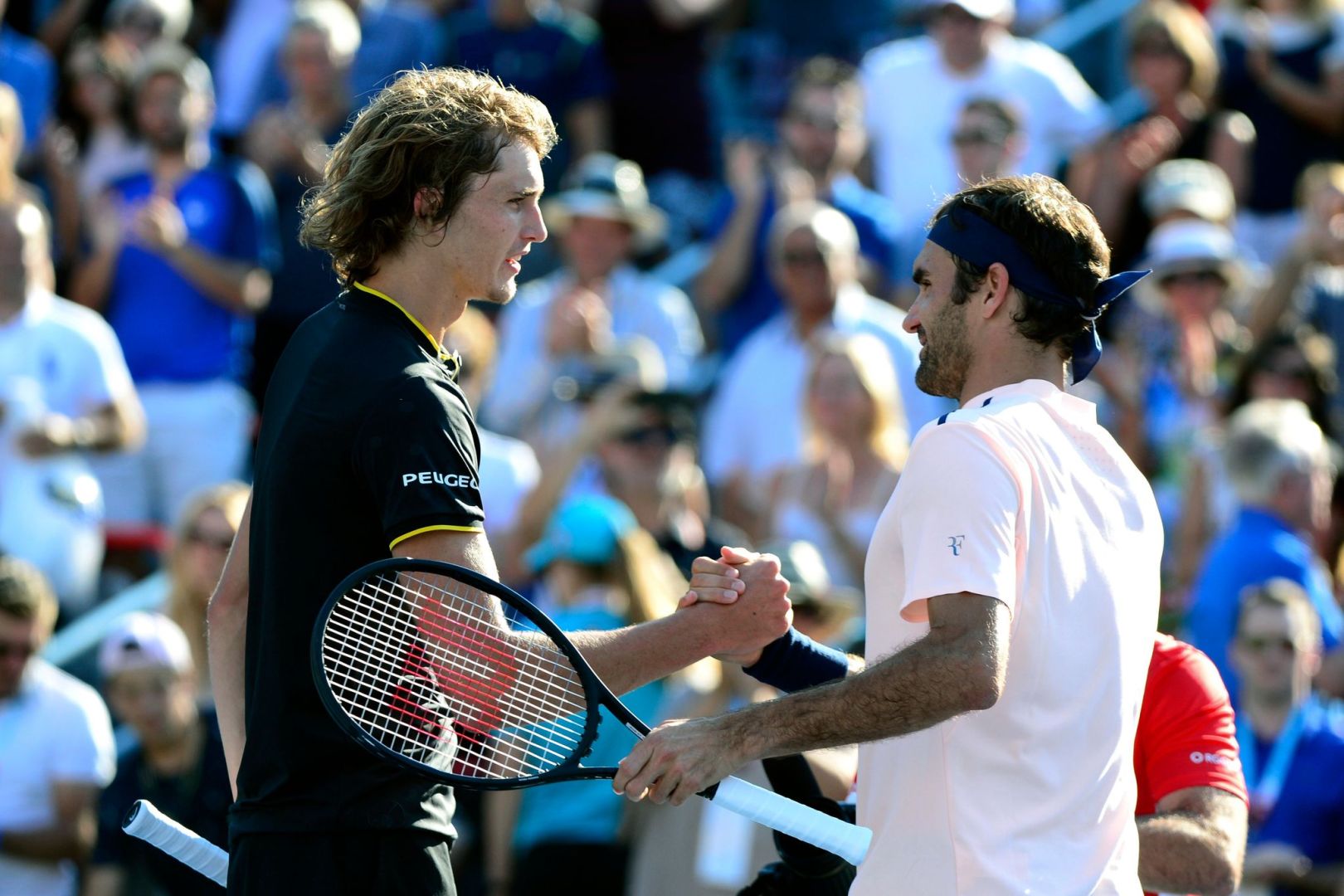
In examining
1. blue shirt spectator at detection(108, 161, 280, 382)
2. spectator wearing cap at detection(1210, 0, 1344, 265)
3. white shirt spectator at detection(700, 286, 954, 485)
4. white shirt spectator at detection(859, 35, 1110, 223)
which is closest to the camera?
white shirt spectator at detection(700, 286, 954, 485)

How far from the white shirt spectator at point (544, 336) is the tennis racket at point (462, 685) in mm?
5471

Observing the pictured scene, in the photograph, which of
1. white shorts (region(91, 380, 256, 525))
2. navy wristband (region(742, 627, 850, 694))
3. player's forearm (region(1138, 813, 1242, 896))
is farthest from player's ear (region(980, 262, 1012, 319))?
white shorts (region(91, 380, 256, 525))

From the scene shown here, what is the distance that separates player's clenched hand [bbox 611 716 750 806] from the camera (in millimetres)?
3217

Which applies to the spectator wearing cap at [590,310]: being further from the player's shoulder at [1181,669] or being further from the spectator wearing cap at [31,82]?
the player's shoulder at [1181,669]

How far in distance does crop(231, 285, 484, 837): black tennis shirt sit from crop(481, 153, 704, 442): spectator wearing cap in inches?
213

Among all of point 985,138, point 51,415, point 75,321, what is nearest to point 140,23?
point 75,321

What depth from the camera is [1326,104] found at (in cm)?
1023

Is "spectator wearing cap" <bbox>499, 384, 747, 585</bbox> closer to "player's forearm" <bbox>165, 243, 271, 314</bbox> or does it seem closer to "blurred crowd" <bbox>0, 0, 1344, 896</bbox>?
"blurred crowd" <bbox>0, 0, 1344, 896</bbox>

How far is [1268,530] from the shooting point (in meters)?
7.26

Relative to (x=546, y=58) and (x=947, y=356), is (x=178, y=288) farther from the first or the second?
(x=947, y=356)

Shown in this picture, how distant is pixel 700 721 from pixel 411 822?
52 cm

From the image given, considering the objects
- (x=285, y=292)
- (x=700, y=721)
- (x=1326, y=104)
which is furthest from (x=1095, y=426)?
(x=1326, y=104)

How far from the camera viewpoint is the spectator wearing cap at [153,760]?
6.82 m

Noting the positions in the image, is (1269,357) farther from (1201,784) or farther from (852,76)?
(1201,784)
